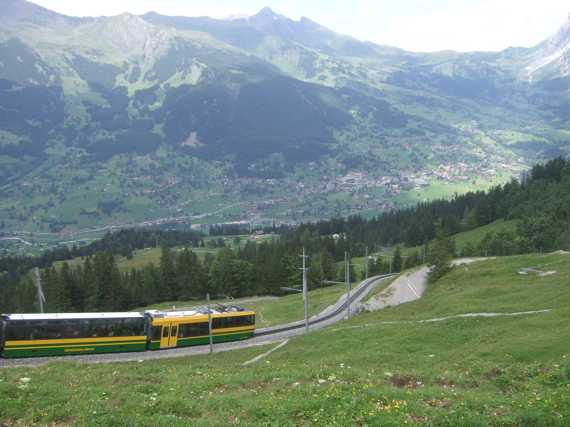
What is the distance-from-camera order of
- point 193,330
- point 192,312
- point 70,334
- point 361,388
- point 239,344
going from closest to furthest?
point 361,388 < point 70,334 < point 193,330 < point 192,312 < point 239,344

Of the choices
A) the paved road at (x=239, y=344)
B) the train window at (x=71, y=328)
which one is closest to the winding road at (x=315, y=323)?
the paved road at (x=239, y=344)

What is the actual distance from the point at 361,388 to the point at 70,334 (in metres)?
42.9

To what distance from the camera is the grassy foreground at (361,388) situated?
1791cm

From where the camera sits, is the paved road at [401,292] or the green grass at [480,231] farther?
the green grass at [480,231]

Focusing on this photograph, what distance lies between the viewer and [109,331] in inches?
2168

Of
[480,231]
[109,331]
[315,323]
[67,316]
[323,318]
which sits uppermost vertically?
[67,316]

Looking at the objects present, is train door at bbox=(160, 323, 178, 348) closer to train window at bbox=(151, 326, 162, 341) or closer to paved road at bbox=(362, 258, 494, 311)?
train window at bbox=(151, 326, 162, 341)

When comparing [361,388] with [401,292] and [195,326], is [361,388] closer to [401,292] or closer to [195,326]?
[195,326]

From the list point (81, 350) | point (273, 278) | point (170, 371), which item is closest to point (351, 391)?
point (170, 371)

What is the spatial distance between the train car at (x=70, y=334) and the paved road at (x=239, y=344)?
93 cm

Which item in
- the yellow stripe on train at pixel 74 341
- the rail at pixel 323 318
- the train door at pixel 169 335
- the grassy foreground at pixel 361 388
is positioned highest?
the grassy foreground at pixel 361 388

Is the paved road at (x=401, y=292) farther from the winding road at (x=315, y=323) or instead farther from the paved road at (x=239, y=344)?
the paved road at (x=239, y=344)

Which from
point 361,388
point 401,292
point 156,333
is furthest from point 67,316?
point 401,292

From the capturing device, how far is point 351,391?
20.7m
